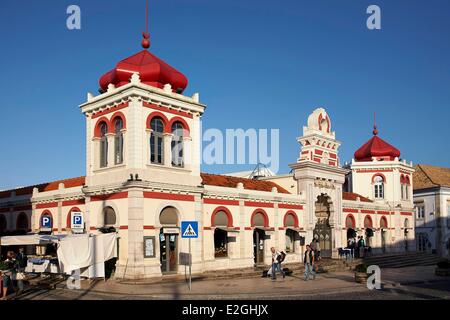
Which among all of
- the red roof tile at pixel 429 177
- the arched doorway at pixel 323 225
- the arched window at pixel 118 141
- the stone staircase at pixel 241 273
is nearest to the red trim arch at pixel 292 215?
the stone staircase at pixel 241 273

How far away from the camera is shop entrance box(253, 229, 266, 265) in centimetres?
3284

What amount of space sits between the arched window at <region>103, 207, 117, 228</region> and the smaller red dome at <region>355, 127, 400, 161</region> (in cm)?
3071

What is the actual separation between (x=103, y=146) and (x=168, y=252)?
6830 millimetres

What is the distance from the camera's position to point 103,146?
90.6 ft

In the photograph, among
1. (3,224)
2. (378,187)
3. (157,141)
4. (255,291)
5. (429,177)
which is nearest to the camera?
(255,291)

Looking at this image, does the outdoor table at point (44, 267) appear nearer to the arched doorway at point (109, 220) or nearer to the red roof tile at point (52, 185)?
the arched doorway at point (109, 220)

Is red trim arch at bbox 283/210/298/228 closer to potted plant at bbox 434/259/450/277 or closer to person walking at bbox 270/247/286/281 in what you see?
person walking at bbox 270/247/286/281

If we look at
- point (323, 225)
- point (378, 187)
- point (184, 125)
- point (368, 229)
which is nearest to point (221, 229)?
point (184, 125)

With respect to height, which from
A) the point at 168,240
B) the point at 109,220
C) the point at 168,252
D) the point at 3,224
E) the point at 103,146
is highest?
the point at 103,146

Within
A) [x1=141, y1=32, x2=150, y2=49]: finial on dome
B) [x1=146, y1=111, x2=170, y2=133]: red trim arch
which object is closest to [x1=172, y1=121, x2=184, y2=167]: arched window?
[x1=146, y1=111, x2=170, y2=133]: red trim arch

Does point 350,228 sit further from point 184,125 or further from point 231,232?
point 184,125
